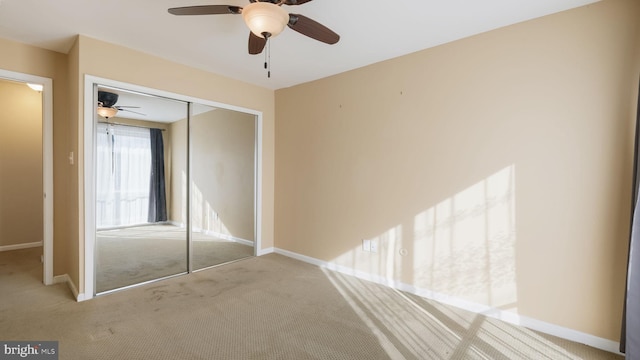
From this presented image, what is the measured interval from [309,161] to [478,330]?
8.52 feet

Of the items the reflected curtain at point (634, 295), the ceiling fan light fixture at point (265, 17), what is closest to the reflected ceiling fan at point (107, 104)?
the ceiling fan light fixture at point (265, 17)

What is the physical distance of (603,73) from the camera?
2105 mm

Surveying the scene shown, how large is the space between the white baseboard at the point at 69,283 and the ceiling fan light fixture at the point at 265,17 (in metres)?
2.88

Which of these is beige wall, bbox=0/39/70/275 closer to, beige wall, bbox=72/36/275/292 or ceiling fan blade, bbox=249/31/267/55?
beige wall, bbox=72/36/275/292

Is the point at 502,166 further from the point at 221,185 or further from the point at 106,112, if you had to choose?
the point at 106,112

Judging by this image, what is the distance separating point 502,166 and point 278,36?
7.39 feet

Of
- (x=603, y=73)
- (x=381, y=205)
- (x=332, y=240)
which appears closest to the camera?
(x=603, y=73)

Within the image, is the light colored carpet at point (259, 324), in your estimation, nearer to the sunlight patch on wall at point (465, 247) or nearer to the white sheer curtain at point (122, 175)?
the sunlight patch on wall at point (465, 247)

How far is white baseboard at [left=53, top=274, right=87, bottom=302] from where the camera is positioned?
277 centimetres

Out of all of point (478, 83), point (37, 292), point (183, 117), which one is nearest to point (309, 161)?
point (183, 117)

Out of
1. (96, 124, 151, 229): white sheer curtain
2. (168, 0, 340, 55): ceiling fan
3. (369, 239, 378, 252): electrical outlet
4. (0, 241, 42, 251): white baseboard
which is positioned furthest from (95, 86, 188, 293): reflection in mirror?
(0, 241, 42, 251): white baseboard

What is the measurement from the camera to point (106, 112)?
292 centimetres

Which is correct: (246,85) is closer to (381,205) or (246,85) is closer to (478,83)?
(381,205)

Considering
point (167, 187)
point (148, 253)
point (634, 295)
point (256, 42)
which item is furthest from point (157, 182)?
point (634, 295)
